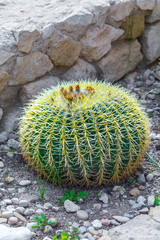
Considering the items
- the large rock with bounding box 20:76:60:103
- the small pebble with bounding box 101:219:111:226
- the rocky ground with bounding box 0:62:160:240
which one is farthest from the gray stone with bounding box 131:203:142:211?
the large rock with bounding box 20:76:60:103

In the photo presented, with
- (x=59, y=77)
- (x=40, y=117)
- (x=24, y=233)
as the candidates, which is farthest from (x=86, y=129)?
(x=59, y=77)

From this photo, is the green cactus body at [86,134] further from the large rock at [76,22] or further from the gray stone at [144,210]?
the large rock at [76,22]

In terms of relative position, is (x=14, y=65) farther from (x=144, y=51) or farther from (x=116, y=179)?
(x=144, y=51)

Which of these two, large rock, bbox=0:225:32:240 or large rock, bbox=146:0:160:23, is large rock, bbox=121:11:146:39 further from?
large rock, bbox=0:225:32:240

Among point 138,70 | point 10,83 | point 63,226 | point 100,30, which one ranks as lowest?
point 63,226

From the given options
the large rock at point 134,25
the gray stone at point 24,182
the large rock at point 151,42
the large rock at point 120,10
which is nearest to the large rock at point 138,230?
the gray stone at point 24,182

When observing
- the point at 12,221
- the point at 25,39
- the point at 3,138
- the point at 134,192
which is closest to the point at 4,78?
the point at 25,39

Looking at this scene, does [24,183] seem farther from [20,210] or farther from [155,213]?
[155,213]
